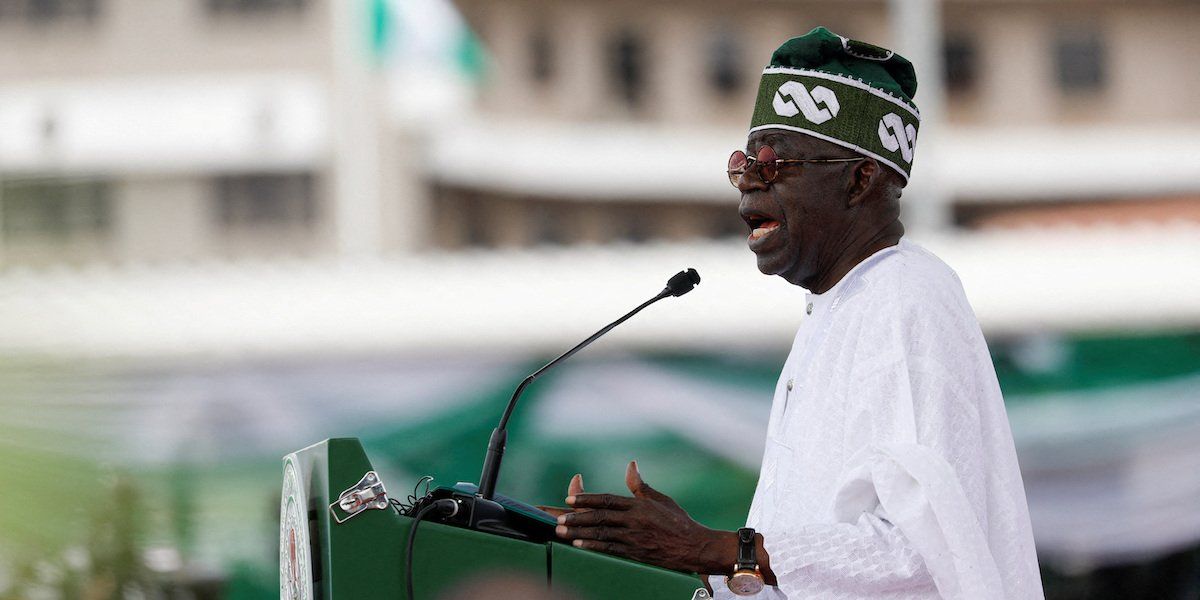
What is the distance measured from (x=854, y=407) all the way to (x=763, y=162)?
0.42 metres

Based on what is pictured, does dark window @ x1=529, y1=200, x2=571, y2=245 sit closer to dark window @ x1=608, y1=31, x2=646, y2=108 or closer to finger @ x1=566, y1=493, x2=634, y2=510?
dark window @ x1=608, y1=31, x2=646, y2=108

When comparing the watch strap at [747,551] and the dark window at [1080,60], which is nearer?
the watch strap at [747,551]

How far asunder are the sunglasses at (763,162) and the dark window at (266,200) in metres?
21.8

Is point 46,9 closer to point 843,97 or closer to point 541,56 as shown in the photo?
point 541,56

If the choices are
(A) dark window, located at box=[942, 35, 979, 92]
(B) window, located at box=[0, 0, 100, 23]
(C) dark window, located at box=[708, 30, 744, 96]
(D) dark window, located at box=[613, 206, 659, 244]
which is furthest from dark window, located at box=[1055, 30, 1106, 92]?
(B) window, located at box=[0, 0, 100, 23]

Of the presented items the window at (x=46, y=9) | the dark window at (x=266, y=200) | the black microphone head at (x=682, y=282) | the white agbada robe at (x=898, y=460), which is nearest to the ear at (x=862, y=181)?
the white agbada robe at (x=898, y=460)

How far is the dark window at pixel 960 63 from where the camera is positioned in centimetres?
2783

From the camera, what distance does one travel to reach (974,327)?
202cm

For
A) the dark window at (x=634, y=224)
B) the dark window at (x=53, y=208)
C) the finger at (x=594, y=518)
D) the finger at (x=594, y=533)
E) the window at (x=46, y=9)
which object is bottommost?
the dark window at (x=634, y=224)

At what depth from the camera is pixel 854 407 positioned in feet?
6.42

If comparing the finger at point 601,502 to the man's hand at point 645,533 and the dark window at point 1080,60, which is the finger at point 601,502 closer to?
the man's hand at point 645,533

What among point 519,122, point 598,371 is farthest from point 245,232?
point 598,371

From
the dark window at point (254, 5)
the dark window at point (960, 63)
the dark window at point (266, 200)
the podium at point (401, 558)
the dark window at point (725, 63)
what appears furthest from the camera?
the dark window at point (960, 63)

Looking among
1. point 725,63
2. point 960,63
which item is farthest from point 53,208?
point 960,63
